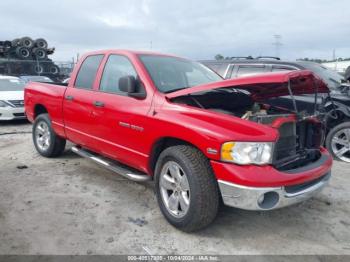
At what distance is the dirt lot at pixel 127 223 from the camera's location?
303 centimetres

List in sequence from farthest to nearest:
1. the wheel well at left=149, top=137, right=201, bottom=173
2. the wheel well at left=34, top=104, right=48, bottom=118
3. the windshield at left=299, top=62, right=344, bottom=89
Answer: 1. the windshield at left=299, top=62, right=344, bottom=89
2. the wheel well at left=34, top=104, right=48, bottom=118
3. the wheel well at left=149, top=137, right=201, bottom=173

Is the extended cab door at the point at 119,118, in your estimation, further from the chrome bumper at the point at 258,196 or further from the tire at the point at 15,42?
the tire at the point at 15,42

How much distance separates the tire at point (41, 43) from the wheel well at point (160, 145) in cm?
2242

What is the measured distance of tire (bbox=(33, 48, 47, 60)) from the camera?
22.4 metres

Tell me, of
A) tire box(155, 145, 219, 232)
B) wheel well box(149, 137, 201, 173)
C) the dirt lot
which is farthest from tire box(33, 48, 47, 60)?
tire box(155, 145, 219, 232)

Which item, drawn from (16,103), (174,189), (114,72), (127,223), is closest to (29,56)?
(16,103)

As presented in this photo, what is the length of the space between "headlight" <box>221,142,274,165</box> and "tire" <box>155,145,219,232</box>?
0.90ft

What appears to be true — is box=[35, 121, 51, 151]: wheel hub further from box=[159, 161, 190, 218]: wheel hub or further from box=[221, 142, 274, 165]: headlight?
box=[221, 142, 274, 165]: headlight

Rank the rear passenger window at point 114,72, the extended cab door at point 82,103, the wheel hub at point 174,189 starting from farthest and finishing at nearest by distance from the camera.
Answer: the extended cab door at point 82,103
the rear passenger window at point 114,72
the wheel hub at point 174,189

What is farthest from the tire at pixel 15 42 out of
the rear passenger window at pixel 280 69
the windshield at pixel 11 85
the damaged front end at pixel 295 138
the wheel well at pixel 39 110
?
the damaged front end at pixel 295 138

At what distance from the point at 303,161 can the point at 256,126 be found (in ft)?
2.79

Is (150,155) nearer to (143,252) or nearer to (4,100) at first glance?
(143,252)

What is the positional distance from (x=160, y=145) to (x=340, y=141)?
3.94m

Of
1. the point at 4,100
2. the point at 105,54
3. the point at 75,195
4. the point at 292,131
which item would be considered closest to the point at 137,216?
the point at 75,195
